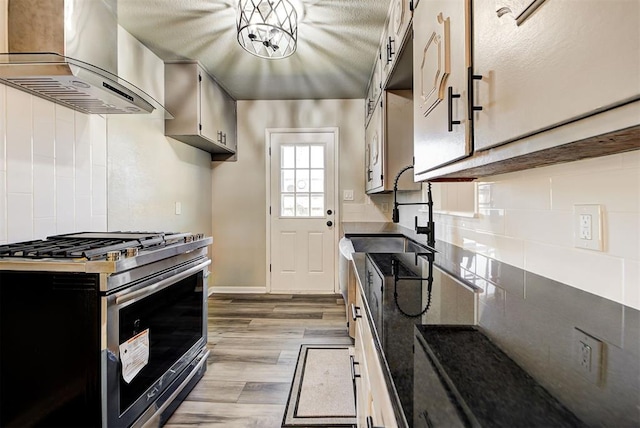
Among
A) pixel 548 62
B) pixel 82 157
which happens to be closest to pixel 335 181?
pixel 82 157

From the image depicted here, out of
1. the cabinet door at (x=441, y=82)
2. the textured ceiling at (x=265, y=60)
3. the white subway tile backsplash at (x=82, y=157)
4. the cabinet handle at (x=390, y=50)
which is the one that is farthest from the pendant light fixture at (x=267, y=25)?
the white subway tile backsplash at (x=82, y=157)

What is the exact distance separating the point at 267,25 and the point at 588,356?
2087 millimetres

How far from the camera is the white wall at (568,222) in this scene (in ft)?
2.51

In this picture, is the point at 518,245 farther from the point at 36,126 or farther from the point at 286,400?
the point at 36,126

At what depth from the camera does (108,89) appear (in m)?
1.61

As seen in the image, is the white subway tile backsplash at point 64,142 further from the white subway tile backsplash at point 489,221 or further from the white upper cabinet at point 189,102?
the white subway tile backsplash at point 489,221

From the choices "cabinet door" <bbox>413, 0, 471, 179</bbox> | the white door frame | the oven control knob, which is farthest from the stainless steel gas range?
the white door frame

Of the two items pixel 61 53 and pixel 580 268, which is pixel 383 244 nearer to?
pixel 580 268

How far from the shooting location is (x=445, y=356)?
59 centimetres

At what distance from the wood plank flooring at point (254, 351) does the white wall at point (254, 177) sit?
386mm

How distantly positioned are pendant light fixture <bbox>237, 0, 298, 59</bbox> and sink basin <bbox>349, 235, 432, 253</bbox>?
1460 mm

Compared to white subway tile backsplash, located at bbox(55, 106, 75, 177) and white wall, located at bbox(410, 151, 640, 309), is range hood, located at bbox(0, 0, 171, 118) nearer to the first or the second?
white subway tile backsplash, located at bbox(55, 106, 75, 177)

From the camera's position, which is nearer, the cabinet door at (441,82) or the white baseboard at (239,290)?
the cabinet door at (441,82)

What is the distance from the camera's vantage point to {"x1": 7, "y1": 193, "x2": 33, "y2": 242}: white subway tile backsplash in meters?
1.54
